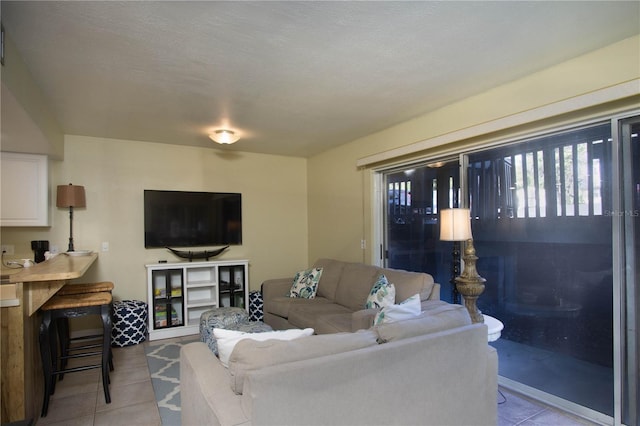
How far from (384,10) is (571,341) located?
8.65 feet

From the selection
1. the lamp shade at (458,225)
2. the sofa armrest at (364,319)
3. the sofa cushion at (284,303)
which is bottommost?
the sofa cushion at (284,303)

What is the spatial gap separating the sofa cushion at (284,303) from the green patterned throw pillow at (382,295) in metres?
0.90

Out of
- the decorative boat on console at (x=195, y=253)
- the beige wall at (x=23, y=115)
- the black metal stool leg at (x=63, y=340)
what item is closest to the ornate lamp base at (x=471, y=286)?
the beige wall at (x=23, y=115)

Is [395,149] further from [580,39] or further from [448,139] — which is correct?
[580,39]

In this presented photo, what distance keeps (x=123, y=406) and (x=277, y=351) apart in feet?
6.63

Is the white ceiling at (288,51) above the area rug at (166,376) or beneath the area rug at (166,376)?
above

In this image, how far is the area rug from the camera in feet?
8.48

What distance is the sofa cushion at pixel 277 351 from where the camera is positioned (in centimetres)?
143

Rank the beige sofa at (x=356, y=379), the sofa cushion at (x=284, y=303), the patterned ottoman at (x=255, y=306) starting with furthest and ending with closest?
the patterned ottoman at (x=255, y=306) < the sofa cushion at (x=284, y=303) < the beige sofa at (x=356, y=379)

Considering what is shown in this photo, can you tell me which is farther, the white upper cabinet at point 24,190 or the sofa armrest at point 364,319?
the white upper cabinet at point 24,190

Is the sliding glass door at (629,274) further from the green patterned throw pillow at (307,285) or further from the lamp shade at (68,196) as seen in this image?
the lamp shade at (68,196)

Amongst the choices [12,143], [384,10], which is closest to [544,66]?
[384,10]

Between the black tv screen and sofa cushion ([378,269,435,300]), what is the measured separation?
107 inches

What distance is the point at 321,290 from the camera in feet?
13.7
